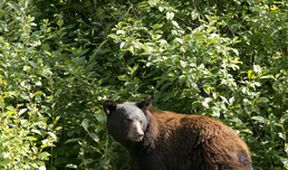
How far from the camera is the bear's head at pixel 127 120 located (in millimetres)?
8047

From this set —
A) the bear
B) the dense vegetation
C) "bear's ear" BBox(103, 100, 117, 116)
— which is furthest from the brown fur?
the dense vegetation

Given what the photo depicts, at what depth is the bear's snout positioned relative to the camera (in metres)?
8.01

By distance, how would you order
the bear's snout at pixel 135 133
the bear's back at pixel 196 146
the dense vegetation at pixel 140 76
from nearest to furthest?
the bear's back at pixel 196 146, the bear's snout at pixel 135 133, the dense vegetation at pixel 140 76

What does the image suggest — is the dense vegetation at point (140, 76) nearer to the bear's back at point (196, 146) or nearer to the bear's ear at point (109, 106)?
the bear's ear at point (109, 106)

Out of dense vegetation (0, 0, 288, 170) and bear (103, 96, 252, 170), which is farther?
dense vegetation (0, 0, 288, 170)

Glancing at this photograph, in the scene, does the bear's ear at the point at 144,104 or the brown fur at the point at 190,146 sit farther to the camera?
the bear's ear at the point at 144,104

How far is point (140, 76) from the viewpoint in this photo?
995 cm

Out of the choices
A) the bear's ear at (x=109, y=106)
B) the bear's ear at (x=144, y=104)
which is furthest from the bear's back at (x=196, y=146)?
the bear's ear at (x=109, y=106)

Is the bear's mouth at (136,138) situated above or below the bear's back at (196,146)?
above

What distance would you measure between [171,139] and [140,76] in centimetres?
194

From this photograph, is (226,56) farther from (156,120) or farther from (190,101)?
(156,120)

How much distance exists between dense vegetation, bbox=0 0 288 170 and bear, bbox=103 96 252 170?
1.68 ft

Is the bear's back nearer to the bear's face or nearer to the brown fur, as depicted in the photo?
the brown fur

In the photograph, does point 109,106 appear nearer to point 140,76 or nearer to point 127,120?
point 127,120
